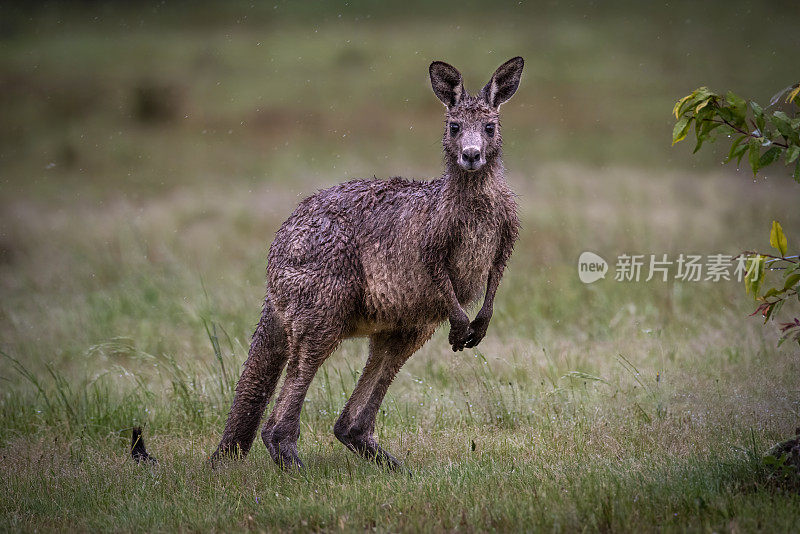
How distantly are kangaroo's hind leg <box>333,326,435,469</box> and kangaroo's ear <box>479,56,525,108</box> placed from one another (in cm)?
173

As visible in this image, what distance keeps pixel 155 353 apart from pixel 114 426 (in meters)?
2.54

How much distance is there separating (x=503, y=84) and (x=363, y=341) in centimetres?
493

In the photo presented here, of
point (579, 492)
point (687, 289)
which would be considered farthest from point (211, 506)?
point (687, 289)

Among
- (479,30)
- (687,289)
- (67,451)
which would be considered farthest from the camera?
(479,30)

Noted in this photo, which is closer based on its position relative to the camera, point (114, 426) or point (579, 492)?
point (579, 492)

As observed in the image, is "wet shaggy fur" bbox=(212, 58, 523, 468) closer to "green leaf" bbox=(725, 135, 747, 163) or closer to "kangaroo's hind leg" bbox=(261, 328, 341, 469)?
"kangaroo's hind leg" bbox=(261, 328, 341, 469)

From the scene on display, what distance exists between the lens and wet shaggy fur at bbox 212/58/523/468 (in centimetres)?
617

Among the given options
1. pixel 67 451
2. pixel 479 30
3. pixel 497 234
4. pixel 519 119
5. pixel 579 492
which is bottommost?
pixel 67 451

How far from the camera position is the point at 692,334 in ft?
31.9

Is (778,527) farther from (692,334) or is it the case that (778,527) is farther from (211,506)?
(692,334)

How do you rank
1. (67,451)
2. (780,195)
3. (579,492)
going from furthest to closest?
(780,195) → (67,451) → (579,492)

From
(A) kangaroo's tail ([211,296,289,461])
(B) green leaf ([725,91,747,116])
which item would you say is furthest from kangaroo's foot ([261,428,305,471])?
(B) green leaf ([725,91,747,116])

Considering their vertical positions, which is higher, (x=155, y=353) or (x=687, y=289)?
(x=687, y=289)

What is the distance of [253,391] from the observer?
680 cm
